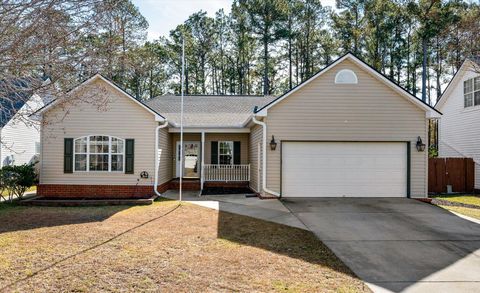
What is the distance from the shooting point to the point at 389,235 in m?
7.20

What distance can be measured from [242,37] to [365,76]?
20.8m

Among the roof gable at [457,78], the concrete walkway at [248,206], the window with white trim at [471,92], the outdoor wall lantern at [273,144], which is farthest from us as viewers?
the window with white trim at [471,92]

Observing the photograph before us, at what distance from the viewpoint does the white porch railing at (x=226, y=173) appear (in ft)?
50.0

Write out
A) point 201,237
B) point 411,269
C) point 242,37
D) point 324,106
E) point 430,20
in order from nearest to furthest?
point 411,269 → point 201,237 → point 324,106 → point 430,20 → point 242,37

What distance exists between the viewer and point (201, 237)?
6.90 metres

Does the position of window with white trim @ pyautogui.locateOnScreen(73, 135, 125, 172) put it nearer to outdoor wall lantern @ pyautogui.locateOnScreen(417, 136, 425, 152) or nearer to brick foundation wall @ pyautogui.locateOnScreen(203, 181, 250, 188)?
brick foundation wall @ pyautogui.locateOnScreen(203, 181, 250, 188)

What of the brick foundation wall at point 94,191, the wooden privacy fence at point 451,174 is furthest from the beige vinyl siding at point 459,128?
the brick foundation wall at point 94,191

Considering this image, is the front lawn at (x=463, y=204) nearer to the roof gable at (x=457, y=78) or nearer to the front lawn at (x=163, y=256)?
the roof gable at (x=457, y=78)

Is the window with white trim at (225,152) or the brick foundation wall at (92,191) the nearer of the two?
the brick foundation wall at (92,191)

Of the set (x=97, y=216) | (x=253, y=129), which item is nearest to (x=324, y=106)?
(x=253, y=129)

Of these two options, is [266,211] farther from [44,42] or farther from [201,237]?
[44,42]

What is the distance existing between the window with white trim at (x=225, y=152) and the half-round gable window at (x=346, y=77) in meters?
6.21

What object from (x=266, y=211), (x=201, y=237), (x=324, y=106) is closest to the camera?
(x=201, y=237)

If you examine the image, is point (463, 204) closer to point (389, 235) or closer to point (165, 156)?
point (389, 235)
